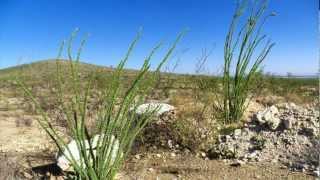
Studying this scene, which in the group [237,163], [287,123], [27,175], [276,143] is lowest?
[27,175]

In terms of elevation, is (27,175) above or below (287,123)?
below

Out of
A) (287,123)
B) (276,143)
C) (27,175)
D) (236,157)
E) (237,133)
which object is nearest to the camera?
(27,175)

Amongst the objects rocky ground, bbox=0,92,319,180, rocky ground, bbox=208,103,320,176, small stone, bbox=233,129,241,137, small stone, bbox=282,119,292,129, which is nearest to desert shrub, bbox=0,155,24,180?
rocky ground, bbox=0,92,319,180

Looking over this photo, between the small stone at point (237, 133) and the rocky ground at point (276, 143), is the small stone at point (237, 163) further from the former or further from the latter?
the small stone at point (237, 133)

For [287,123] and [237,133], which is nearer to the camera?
[287,123]

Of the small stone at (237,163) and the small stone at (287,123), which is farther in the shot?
the small stone at (287,123)

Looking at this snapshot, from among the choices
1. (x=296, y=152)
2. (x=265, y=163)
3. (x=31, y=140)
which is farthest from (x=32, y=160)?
(x=296, y=152)

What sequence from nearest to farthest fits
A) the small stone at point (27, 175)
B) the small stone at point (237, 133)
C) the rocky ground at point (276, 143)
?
the small stone at point (27, 175), the rocky ground at point (276, 143), the small stone at point (237, 133)

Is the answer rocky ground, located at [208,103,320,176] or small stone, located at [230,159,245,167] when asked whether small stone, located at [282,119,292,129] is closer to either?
rocky ground, located at [208,103,320,176]

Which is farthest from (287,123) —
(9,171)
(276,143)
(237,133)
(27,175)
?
(9,171)

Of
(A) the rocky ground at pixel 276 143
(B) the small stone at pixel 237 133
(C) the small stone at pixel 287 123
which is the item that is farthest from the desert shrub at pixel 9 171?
(C) the small stone at pixel 287 123

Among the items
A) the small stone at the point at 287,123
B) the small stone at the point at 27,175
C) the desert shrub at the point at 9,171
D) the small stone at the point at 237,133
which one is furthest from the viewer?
the small stone at the point at 237,133

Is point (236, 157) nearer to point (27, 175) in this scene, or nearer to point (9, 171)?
point (27, 175)

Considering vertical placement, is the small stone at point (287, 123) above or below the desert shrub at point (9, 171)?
above
